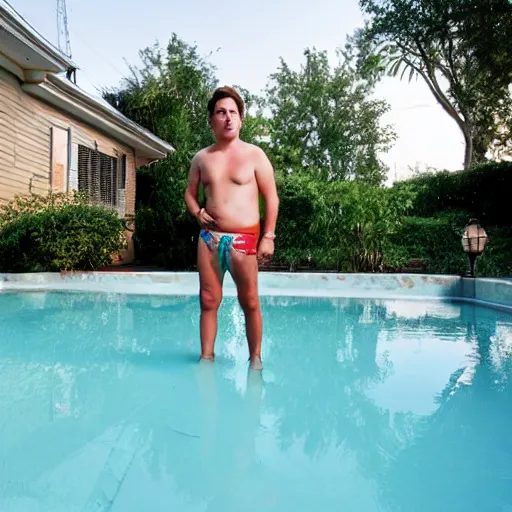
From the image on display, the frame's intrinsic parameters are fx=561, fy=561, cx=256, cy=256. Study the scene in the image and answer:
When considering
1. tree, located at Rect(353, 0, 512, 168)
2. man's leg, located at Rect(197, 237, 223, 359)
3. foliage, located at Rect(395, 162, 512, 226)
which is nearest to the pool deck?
man's leg, located at Rect(197, 237, 223, 359)

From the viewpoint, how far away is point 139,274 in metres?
8.84

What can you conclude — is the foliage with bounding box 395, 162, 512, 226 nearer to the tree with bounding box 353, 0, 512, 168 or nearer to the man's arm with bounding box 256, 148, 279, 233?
the tree with bounding box 353, 0, 512, 168

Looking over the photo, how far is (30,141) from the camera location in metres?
10.2

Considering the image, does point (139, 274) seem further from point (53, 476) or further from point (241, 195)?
point (53, 476)

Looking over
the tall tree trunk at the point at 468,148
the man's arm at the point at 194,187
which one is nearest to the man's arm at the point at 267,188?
the man's arm at the point at 194,187

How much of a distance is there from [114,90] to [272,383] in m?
16.7

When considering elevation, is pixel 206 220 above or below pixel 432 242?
below

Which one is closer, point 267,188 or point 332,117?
point 267,188

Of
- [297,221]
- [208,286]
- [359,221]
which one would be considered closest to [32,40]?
[297,221]

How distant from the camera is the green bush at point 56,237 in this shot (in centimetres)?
860

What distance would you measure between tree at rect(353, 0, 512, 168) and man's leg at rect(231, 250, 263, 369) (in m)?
19.9

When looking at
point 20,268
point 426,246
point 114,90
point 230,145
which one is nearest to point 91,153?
point 20,268

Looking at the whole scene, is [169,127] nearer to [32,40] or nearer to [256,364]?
A: [32,40]

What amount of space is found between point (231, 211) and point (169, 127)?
13.5 m
